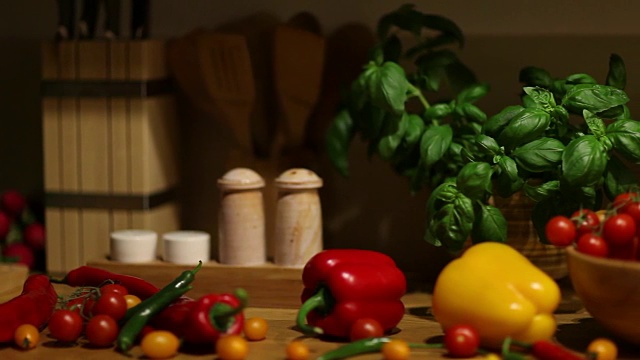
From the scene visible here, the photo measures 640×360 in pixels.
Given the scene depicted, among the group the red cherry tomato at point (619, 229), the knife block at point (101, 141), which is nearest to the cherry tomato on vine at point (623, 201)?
the red cherry tomato at point (619, 229)

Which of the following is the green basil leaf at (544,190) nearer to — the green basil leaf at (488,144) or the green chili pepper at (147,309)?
the green basil leaf at (488,144)

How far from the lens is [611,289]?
4.34ft

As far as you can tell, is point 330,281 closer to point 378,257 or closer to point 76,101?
point 378,257

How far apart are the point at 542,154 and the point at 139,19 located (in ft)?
2.49

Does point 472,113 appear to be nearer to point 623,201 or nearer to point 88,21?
point 623,201

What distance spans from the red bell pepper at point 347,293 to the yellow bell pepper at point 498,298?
9 cm

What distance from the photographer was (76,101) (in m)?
1.87

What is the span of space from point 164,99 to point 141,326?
0.58 metres

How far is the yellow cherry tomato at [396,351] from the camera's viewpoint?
1.33 metres

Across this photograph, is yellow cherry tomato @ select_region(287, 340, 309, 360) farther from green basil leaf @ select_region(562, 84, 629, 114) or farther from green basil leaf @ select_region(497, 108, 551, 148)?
green basil leaf @ select_region(562, 84, 629, 114)

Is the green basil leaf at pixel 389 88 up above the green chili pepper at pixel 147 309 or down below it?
above

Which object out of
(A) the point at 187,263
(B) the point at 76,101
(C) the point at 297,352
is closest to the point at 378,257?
(C) the point at 297,352

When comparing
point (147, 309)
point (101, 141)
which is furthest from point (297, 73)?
point (147, 309)

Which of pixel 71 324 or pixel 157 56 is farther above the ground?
pixel 157 56
